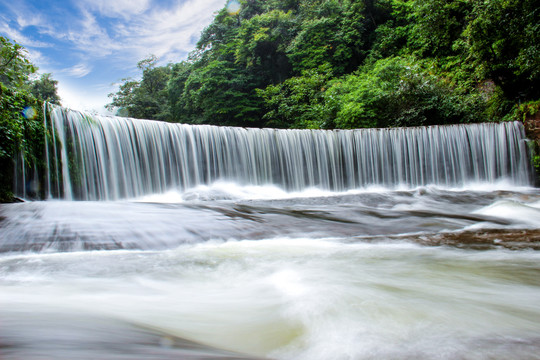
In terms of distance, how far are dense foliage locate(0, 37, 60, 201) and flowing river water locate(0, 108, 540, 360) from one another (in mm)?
343

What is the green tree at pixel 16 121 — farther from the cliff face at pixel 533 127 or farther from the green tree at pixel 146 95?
the green tree at pixel 146 95

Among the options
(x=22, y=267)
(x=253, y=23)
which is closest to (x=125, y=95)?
(x=253, y=23)

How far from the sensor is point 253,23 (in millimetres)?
23703

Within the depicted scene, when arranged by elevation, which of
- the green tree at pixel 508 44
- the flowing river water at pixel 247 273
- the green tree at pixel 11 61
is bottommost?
the flowing river water at pixel 247 273

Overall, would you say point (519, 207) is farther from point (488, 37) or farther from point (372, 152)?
point (488, 37)

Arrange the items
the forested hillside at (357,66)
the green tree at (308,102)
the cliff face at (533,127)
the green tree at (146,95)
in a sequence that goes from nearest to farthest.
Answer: the cliff face at (533,127), the forested hillside at (357,66), the green tree at (308,102), the green tree at (146,95)

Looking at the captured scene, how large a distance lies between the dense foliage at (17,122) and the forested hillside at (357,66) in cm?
1113

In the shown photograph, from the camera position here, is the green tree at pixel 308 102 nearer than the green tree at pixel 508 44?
No

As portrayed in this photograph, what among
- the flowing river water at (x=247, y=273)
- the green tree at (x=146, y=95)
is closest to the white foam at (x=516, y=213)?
the flowing river water at (x=247, y=273)

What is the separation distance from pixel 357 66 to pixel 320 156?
12919 millimetres

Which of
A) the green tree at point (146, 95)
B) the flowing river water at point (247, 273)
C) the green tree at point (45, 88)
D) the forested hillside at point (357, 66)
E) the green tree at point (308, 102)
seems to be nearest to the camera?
the flowing river water at point (247, 273)

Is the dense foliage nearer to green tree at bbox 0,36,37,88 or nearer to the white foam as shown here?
green tree at bbox 0,36,37,88

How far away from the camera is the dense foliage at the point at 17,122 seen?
18.6 ft

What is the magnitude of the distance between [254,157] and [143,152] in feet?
11.4
